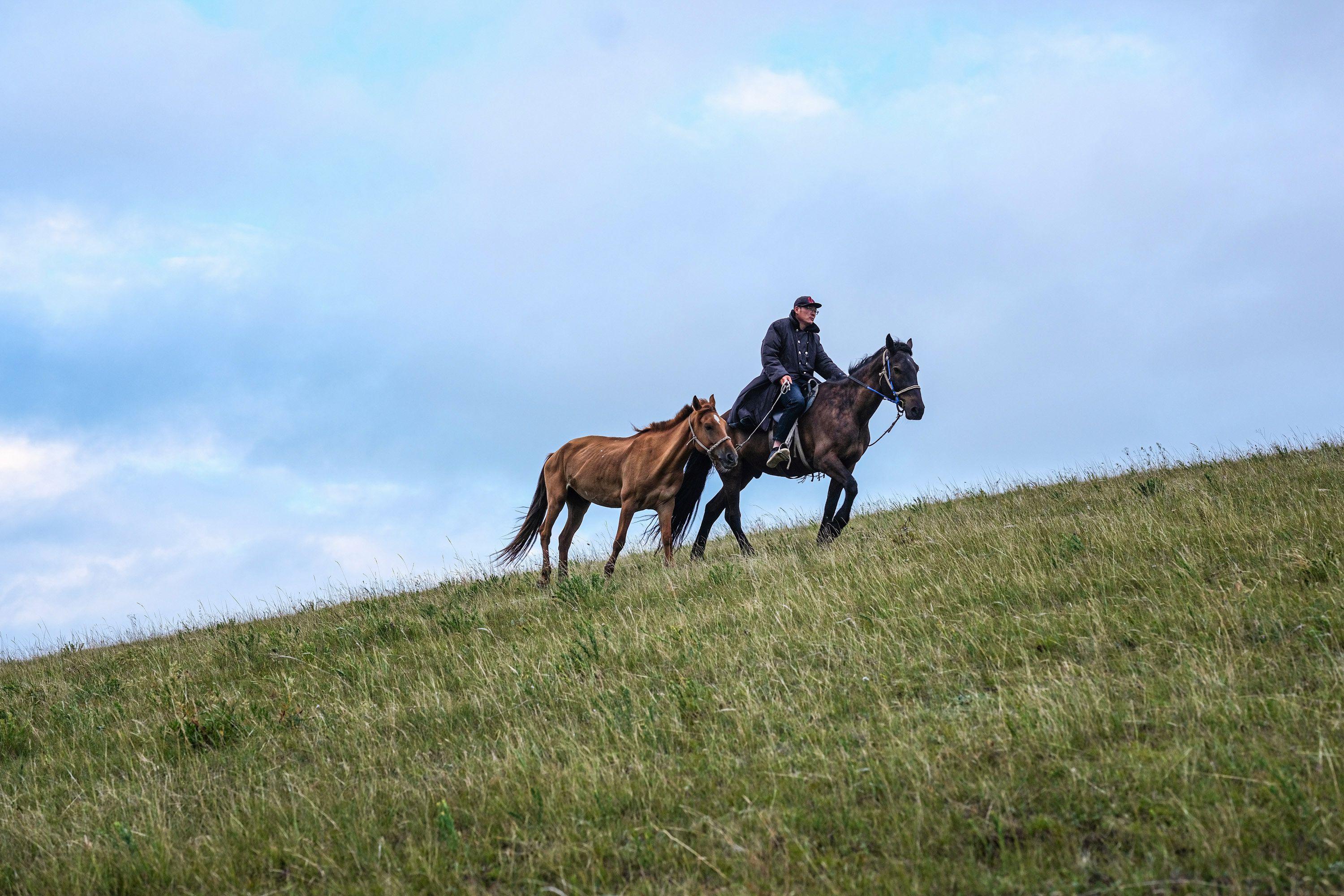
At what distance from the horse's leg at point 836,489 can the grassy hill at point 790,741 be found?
9.16 ft

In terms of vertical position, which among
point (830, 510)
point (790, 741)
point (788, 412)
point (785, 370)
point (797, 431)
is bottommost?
point (790, 741)

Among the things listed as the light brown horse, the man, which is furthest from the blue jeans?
the light brown horse

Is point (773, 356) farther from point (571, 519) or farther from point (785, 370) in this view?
point (571, 519)

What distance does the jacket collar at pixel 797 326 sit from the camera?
→ 13.6 m

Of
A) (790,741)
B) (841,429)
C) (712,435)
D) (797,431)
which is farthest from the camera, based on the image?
(797,431)

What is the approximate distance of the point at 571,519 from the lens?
13.7 metres

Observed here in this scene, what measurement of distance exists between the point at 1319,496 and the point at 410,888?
10347 millimetres

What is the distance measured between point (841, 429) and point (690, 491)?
2.46 metres

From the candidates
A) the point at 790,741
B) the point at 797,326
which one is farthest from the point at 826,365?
the point at 790,741

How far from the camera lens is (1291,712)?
455 centimetres

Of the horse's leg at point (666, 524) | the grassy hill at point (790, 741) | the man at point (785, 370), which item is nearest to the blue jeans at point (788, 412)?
the man at point (785, 370)

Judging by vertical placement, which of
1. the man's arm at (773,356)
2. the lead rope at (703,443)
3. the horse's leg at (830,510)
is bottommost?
the horse's leg at (830,510)

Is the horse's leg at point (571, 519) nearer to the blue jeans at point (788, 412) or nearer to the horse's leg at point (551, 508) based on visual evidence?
the horse's leg at point (551, 508)

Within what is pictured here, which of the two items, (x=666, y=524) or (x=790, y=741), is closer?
(x=790, y=741)
